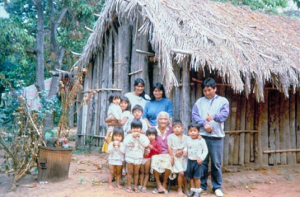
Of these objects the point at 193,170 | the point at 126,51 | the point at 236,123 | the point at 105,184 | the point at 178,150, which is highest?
the point at 126,51

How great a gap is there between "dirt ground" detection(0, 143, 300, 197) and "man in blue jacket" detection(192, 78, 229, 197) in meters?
0.29

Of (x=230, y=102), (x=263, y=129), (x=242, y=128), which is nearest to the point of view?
(x=230, y=102)

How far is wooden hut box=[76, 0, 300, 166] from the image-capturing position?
5.11 metres

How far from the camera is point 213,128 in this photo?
4.55m

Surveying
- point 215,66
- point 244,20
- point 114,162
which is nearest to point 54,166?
point 114,162

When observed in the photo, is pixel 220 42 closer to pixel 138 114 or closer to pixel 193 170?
pixel 138 114

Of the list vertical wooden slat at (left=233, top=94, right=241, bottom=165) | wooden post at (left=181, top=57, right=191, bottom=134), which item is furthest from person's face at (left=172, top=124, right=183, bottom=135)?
vertical wooden slat at (left=233, top=94, right=241, bottom=165)

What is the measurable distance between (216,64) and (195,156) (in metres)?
1.49

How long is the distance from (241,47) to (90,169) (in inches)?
144

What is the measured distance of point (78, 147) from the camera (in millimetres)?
8633

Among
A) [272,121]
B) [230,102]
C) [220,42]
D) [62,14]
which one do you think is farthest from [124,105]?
[62,14]

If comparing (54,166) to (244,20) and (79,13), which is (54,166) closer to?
(244,20)

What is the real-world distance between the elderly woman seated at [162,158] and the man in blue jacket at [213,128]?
459mm

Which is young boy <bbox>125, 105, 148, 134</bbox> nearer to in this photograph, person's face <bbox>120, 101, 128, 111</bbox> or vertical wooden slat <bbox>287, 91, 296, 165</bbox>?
person's face <bbox>120, 101, 128, 111</bbox>
